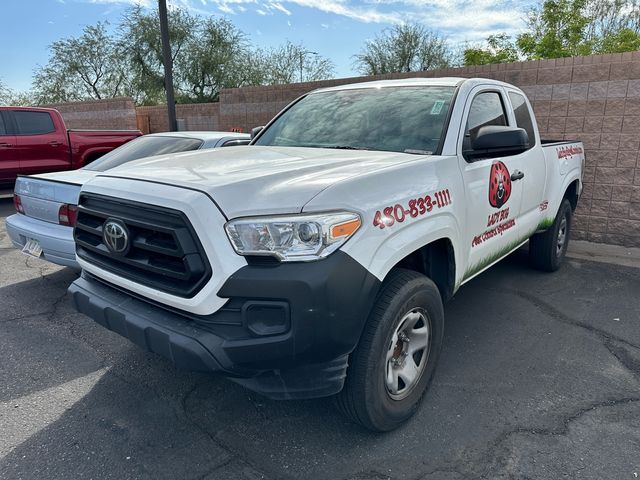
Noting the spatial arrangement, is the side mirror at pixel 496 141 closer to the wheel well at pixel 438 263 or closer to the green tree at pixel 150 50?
the wheel well at pixel 438 263

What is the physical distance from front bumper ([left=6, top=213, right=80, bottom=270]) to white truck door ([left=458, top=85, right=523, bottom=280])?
3.19 meters

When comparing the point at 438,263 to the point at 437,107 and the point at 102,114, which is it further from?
the point at 102,114

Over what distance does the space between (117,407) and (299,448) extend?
1.13 meters

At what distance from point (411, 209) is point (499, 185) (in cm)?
131

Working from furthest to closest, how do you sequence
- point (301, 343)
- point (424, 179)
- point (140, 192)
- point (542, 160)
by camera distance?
1. point (542, 160)
2. point (424, 179)
3. point (140, 192)
4. point (301, 343)

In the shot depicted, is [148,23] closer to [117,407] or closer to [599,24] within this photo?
[599,24]

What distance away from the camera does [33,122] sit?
933 cm

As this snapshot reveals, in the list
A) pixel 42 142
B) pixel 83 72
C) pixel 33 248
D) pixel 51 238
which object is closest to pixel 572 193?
pixel 51 238

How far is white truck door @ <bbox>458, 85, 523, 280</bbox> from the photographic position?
311 centimetres

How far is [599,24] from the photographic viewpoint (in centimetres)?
1978

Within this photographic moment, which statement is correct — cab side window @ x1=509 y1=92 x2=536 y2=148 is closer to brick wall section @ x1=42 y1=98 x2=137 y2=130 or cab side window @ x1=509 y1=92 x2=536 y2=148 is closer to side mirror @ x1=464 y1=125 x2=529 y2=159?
side mirror @ x1=464 y1=125 x2=529 y2=159

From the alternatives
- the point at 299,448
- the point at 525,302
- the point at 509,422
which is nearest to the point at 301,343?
the point at 299,448

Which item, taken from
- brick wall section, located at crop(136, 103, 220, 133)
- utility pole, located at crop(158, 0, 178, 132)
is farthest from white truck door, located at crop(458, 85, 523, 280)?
brick wall section, located at crop(136, 103, 220, 133)

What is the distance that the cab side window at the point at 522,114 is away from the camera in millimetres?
4289
